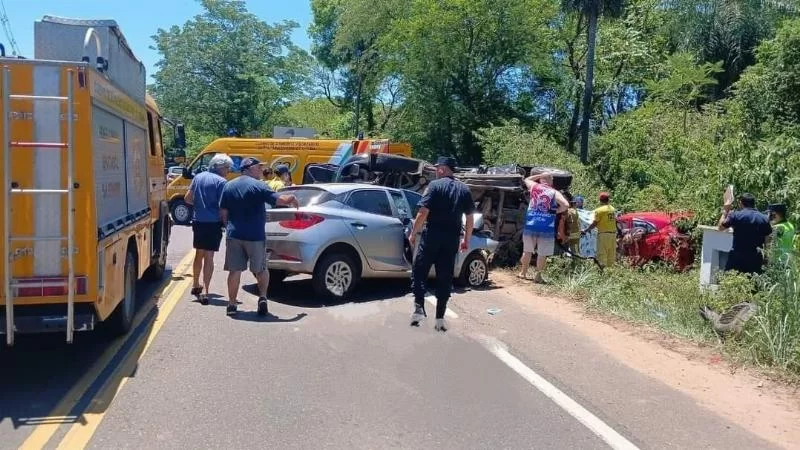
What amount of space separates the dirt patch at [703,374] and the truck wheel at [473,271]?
56.5 inches

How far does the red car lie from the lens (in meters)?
15.9

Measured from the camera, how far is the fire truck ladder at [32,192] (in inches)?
220

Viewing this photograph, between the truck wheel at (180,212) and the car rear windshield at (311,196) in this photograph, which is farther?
the truck wheel at (180,212)

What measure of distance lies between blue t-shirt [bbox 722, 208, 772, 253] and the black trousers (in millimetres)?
4255

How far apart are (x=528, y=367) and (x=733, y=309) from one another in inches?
115

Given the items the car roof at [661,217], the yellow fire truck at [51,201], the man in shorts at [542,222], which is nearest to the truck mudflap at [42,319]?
the yellow fire truck at [51,201]

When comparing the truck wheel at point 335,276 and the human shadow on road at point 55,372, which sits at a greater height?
the truck wheel at point 335,276

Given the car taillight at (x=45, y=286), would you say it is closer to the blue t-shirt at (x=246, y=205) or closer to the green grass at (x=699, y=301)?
the blue t-shirt at (x=246, y=205)

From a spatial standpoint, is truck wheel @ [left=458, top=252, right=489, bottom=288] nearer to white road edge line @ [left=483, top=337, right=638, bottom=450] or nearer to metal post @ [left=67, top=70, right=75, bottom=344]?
white road edge line @ [left=483, top=337, right=638, bottom=450]

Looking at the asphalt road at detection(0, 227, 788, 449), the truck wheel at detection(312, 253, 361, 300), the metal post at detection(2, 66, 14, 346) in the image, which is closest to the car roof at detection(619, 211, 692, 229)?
the asphalt road at detection(0, 227, 788, 449)

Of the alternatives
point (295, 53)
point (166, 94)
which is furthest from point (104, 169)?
point (295, 53)

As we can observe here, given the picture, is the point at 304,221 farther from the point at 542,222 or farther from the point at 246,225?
the point at 542,222

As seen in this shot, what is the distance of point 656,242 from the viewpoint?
638 inches

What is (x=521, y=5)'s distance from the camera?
106 ft
